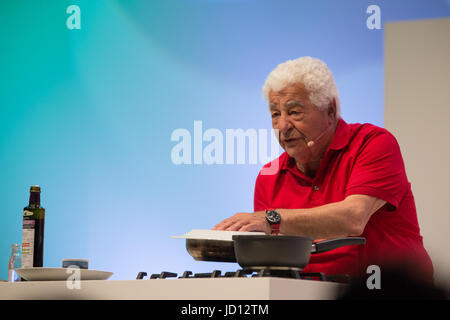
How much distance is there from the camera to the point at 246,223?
4.59 ft

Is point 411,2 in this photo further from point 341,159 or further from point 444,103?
point 341,159

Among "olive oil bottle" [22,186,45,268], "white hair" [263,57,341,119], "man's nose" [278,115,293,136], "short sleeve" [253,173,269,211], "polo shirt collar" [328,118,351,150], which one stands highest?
"white hair" [263,57,341,119]

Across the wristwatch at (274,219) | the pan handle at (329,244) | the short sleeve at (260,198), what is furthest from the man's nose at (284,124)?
the pan handle at (329,244)

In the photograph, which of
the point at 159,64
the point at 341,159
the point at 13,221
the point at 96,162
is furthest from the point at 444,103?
the point at 13,221

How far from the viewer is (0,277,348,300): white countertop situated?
0.95 meters

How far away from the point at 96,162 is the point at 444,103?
1971mm

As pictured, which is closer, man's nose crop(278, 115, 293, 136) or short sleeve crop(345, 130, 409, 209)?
short sleeve crop(345, 130, 409, 209)

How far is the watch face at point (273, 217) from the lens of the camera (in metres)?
1.48

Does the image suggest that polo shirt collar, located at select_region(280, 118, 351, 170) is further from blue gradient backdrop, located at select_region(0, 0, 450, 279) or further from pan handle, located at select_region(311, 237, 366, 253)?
blue gradient backdrop, located at select_region(0, 0, 450, 279)

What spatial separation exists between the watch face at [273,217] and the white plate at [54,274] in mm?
425

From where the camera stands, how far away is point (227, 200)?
328 cm

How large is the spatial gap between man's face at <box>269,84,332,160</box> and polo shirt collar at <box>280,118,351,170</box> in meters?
0.05

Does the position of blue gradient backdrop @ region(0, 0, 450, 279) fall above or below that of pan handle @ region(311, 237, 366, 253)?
above

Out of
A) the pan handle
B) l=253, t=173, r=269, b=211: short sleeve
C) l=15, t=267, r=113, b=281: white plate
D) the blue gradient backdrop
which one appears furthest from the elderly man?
the blue gradient backdrop
